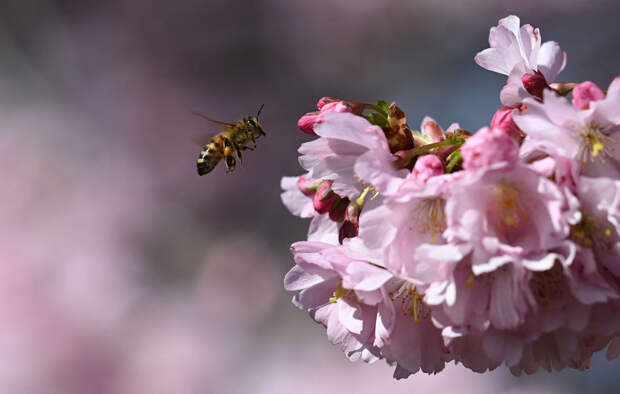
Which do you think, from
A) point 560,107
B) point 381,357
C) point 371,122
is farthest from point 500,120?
point 381,357

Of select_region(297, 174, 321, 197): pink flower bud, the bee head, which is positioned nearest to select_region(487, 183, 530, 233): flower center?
select_region(297, 174, 321, 197): pink flower bud

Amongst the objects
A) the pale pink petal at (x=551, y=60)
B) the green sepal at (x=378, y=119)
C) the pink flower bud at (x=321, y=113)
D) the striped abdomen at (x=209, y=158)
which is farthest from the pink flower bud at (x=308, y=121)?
the striped abdomen at (x=209, y=158)

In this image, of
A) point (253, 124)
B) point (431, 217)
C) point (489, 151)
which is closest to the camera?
point (489, 151)

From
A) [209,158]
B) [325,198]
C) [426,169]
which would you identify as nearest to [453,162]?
[426,169]

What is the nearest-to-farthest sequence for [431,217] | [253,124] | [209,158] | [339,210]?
[431,217] < [339,210] < [209,158] < [253,124]

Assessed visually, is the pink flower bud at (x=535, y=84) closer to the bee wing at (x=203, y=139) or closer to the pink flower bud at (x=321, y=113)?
the pink flower bud at (x=321, y=113)

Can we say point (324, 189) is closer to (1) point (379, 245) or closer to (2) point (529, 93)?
(1) point (379, 245)

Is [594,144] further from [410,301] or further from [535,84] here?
[410,301]
